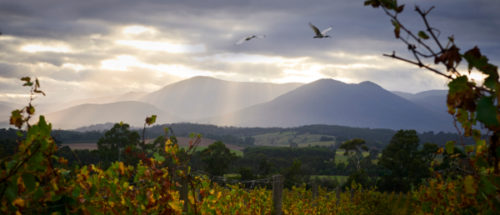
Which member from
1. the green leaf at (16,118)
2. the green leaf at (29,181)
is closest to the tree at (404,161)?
the green leaf at (16,118)

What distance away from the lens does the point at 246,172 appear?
53.8 m

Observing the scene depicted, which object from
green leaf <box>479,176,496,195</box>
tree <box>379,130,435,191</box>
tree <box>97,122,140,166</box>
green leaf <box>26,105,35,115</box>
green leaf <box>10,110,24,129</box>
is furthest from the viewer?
tree <box>97,122,140,166</box>

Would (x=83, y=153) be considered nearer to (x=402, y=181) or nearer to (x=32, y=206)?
(x=402, y=181)

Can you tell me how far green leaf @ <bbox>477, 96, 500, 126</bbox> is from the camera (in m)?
1.63

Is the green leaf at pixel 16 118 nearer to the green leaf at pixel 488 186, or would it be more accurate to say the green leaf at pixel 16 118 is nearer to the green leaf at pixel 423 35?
the green leaf at pixel 423 35

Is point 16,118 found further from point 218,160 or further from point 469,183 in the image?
point 218,160

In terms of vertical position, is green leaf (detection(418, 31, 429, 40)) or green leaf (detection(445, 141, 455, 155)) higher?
green leaf (detection(418, 31, 429, 40))

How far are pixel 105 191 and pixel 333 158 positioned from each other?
107 meters

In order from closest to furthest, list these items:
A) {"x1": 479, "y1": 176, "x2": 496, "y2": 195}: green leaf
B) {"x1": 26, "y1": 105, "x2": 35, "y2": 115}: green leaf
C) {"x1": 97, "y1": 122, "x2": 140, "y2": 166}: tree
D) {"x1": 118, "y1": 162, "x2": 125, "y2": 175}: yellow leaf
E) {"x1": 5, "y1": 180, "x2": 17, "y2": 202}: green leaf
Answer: {"x1": 479, "y1": 176, "x2": 496, "y2": 195}: green leaf
{"x1": 5, "y1": 180, "x2": 17, "y2": 202}: green leaf
{"x1": 26, "y1": 105, "x2": 35, "y2": 115}: green leaf
{"x1": 118, "y1": 162, "x2": 125, "y2": 175}: yellow leaf
{"x1": 97, "y1": 122, "x2": 140, "y2": 166}: tree

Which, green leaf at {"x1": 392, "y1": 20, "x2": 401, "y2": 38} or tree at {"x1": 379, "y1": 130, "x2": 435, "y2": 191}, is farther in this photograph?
tree at {"x1": 379, "y1": 130, "x2": 435, "y2": 191}

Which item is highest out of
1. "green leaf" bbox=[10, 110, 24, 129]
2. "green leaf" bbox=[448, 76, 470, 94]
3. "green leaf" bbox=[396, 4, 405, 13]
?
"green leaf" bbox=[396, 4, 405, 13]

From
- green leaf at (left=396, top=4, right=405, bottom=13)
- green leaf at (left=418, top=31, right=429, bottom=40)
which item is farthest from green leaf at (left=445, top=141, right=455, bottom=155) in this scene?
green leaf at (left=396, top=4, right=405, bottom=13)

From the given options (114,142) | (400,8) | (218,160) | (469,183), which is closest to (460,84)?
(400,8)

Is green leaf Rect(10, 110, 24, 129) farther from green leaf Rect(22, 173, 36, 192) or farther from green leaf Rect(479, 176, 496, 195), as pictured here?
green leaf Rect(479, 176, 496, 195)
